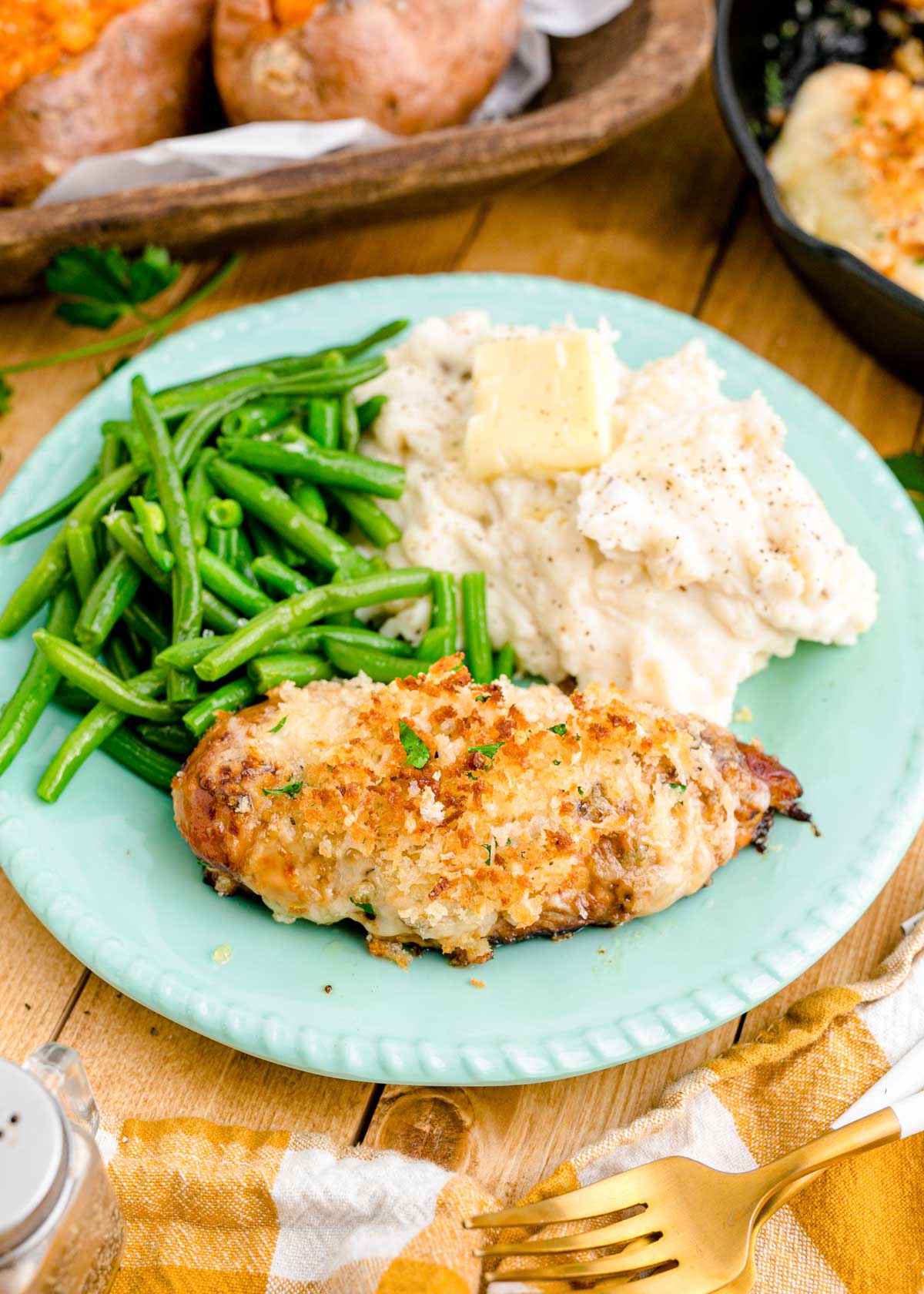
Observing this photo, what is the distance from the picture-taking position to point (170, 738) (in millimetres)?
3562

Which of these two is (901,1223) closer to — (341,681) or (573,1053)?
(573,1053)

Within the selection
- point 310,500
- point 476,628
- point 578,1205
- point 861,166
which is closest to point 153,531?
point 310,500

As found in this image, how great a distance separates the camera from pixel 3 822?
329 cm

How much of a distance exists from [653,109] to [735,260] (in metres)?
1.05

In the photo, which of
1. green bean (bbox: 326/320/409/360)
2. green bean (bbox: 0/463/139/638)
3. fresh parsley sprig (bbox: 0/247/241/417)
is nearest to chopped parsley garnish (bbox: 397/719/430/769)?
green bean (bbox: 0/463/139/638)

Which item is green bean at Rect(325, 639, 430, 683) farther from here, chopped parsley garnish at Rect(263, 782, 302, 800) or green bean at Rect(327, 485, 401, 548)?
chopped parsley garnish at Rect(263, 782, 302, 800)

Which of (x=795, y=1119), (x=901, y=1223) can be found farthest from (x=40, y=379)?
(x=901, y=1223)

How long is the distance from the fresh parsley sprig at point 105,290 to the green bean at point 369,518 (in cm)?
128

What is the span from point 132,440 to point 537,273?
8.00 feet

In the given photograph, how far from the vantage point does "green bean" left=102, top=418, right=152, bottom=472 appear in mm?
3896

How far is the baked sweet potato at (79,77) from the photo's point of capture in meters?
4.69

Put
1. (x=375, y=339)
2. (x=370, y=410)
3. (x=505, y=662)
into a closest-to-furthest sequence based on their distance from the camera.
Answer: (x=505, y=662) < (x=370, y=410) < (x=375, y=339)

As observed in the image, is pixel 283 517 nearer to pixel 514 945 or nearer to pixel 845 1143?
pixel 514 945

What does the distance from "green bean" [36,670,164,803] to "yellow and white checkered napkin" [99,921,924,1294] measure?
37.3 inches
